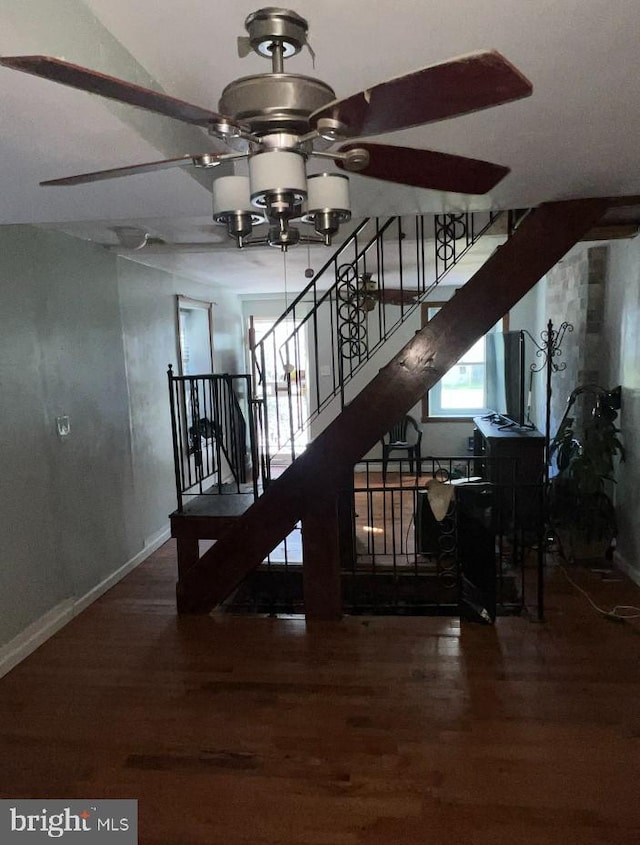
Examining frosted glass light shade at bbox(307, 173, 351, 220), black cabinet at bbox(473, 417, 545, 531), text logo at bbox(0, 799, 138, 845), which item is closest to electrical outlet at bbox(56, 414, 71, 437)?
text logo at bbox(0, 799, 138, 845)

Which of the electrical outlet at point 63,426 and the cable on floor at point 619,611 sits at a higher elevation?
the electrical outlet at point 63,426

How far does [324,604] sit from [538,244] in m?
2.47

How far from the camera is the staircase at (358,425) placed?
9.98 ft

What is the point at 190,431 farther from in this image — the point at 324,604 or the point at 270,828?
the point at 270,828

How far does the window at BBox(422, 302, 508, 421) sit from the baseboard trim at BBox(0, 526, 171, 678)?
4.63 metres

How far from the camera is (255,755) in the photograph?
2.37m

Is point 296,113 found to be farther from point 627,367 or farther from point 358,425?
point 627,367

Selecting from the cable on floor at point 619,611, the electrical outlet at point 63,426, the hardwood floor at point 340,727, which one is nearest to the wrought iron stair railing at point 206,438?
the electrical outlet at point 63,426

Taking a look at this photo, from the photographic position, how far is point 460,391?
7.66 metres

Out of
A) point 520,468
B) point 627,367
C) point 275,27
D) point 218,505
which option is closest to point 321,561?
point 218,505

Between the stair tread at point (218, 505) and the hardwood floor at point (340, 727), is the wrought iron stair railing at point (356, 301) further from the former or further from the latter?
the hardwood floor at point (340, 727)

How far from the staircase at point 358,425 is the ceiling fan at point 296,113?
69.0 inches

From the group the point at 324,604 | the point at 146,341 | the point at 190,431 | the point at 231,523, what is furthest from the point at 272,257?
the point at 324,604

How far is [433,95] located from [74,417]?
330 centimetres
